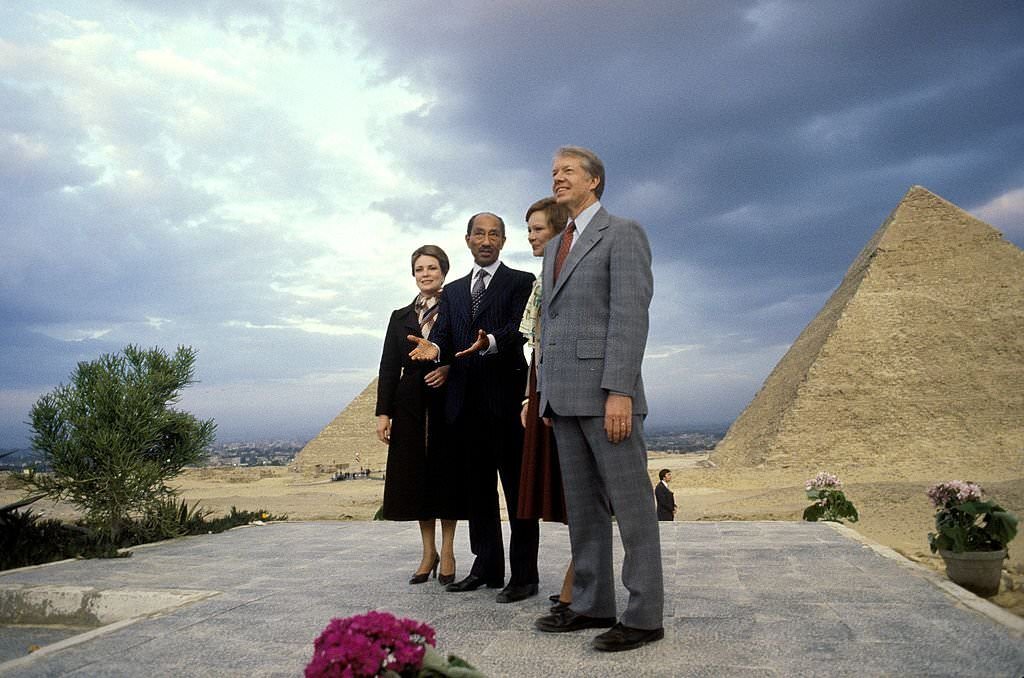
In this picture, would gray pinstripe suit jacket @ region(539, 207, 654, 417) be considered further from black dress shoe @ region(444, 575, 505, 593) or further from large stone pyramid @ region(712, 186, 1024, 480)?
large stone pyramid @ region(712, 186, 1024, 480)

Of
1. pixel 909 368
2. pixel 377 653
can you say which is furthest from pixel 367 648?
pixel 909 368

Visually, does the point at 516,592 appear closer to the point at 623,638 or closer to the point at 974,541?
the point at 623,638

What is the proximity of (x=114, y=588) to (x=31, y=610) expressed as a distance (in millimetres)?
406

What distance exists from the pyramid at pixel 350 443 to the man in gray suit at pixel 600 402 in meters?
69.5

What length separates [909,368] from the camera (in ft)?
206

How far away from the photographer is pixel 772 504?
22.9 m

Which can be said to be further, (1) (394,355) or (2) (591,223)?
(1) (394,355)

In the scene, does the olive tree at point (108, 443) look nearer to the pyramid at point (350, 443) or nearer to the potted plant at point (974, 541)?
the potted plant at point (974, 541)

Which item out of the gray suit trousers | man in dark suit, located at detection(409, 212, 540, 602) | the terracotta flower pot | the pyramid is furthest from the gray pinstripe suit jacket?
the pyramid

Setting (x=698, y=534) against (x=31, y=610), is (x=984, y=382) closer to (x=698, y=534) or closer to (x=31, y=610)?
(x=698, y=534)

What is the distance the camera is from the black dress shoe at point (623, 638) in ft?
8.92

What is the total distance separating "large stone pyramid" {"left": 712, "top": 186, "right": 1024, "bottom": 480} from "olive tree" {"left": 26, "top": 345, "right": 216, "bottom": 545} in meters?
44.8

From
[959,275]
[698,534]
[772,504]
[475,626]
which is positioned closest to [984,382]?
[959,275]

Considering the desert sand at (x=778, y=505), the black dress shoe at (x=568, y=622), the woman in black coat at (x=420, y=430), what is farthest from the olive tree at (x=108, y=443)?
the black dress shoe at (x=568, y=622)
